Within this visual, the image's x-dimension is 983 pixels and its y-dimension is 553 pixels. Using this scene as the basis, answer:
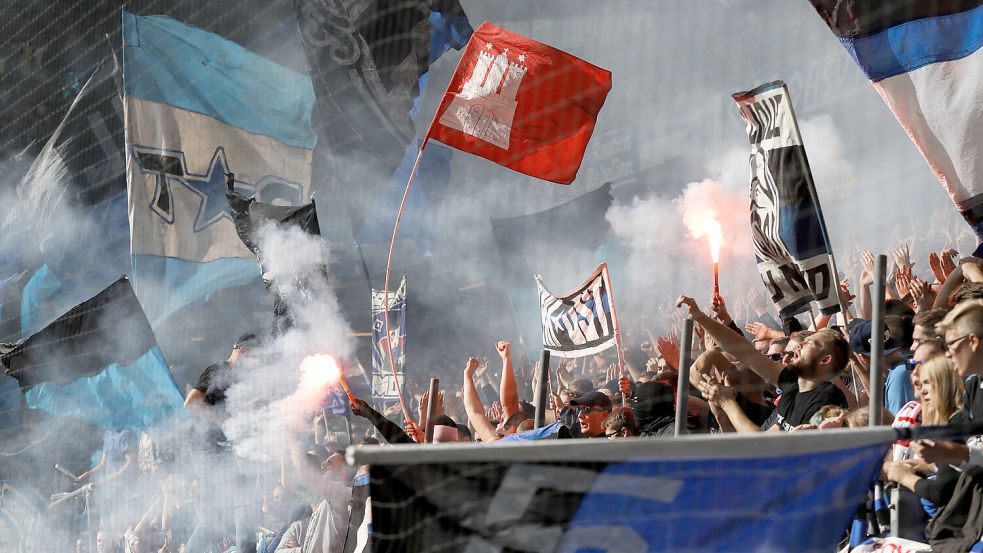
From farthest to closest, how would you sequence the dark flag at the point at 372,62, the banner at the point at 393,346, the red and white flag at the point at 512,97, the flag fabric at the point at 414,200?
the flag fabric at the point at 414,200, the dark flag at the point at 372,62, the banner at the point at 393,346, the red and white flag at the point at 512,97

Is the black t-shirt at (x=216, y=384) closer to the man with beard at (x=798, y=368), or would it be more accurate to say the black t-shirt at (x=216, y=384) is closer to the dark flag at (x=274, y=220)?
the dark flag at (x=274, y=220)

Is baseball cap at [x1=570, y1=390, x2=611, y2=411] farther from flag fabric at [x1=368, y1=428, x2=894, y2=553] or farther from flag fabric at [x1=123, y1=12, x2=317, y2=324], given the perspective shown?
flag fabric at [x1=123, y1=12, x2=317, y2=324]

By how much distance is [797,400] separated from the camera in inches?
107

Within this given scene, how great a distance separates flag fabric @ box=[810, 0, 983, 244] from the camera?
A: 3043 millimetres

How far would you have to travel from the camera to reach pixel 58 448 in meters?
8.12

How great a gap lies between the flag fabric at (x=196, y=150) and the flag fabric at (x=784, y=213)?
17.0ft

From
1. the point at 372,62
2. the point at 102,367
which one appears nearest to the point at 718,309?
the point at 102,367

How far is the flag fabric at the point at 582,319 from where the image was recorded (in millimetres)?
4109

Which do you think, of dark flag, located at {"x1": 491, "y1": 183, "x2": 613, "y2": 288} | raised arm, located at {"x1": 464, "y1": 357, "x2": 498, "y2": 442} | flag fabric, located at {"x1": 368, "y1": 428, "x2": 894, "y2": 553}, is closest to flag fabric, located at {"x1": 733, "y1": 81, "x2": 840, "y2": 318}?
raised arm, located at {"x1": 464, "y1": 357, "x2": 498, "y2": 442}

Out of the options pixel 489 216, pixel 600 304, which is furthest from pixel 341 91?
pixel 600 304

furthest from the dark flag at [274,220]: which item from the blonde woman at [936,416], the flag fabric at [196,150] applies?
the blonde woman at [936,416]

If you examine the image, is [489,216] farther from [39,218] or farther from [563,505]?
[563,505]

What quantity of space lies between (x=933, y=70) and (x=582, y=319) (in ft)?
5.41

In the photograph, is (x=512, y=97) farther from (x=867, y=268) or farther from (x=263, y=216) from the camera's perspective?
(x=263, y=216)
